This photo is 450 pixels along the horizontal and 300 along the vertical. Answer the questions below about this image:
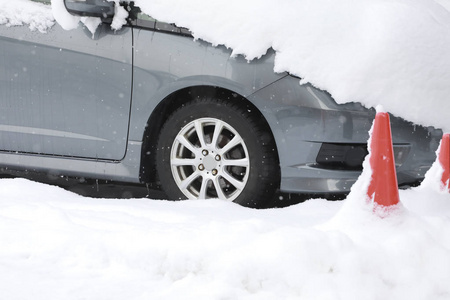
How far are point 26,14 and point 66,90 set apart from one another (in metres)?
0.61

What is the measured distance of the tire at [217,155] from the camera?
447 centimetres

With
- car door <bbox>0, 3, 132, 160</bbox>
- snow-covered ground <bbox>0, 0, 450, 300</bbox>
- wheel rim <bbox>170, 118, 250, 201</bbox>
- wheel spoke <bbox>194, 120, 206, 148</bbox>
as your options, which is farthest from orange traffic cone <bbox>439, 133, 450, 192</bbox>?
car door <bbox>0, 3, 132, 160</bbox>

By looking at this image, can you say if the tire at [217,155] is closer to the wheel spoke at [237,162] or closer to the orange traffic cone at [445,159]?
the wheel spoke at [237,162]

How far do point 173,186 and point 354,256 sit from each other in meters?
2.03

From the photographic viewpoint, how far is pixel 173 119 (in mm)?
4684

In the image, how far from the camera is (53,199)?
4223 mm

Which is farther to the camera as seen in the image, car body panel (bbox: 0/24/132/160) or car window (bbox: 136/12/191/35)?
car body panel (bbox: 0/24/132/160)

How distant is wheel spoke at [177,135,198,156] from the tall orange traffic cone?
5.16ft

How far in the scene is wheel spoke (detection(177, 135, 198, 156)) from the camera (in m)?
4.62

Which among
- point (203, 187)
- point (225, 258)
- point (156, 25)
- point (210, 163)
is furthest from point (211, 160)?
point (225, 258)

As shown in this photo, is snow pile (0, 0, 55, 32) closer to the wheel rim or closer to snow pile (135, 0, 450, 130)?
snow pile (135, 0, 450, 130)

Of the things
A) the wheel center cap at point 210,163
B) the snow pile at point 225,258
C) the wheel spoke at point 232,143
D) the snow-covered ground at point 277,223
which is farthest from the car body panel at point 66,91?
the snow pile at point 225,258

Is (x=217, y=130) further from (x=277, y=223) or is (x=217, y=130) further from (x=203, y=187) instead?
(x=277, y=223)

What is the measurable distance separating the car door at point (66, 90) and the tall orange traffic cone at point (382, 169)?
6.29 feet
